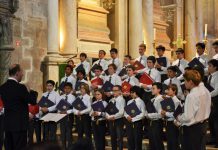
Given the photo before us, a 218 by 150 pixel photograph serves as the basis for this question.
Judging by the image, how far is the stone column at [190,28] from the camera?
18578 millimetres

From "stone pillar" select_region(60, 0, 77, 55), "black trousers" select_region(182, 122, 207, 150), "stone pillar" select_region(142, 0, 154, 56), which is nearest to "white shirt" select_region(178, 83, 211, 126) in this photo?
"black trousers" select_region(182, 122, 207, 150)

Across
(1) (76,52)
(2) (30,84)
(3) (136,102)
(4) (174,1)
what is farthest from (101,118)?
(4) (174,1)

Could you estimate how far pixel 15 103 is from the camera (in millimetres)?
6844

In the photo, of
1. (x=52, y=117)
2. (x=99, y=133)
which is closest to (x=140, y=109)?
(x=99, y=133)

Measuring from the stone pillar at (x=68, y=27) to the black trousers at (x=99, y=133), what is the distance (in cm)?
431

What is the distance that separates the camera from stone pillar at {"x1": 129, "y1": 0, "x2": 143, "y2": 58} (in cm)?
1519

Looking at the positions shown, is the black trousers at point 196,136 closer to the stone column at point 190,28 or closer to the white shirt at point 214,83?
the white shirt at point 214,83

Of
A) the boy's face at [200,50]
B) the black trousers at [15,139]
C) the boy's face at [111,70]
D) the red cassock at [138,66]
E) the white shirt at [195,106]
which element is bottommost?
the black trousers at [15,139]

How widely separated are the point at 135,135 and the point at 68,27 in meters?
5.59

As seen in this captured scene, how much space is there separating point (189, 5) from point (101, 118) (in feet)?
36.8

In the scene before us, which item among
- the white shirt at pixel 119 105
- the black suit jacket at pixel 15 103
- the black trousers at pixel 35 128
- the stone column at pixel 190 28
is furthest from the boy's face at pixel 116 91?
the stone column at pixel 190 28

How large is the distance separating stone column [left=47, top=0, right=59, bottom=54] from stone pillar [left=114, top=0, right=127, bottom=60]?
143 inches

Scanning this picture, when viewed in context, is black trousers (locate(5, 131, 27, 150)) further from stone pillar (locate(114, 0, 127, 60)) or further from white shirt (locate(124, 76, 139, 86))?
stone pillar (locate(114, 0, 127, 60))

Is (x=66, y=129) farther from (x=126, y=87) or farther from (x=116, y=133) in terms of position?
(x=126, y=87)
